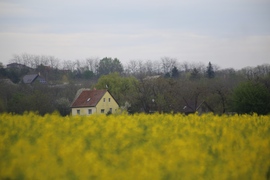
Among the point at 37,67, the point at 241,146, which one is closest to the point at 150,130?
the point at 241,146

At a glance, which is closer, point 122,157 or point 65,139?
point 122,157

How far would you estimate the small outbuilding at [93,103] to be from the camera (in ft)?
230

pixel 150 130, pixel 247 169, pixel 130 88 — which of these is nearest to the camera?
pixel 247 169

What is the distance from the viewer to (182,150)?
12.6 metres

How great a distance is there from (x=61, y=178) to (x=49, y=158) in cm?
138

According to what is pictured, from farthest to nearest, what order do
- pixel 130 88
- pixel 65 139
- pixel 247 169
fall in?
1. pixel 130 88
2. pixel 65 139
3. pixel 247 169

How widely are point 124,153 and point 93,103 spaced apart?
189 feet

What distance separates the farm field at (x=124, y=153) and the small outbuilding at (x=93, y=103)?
51392 millimetres

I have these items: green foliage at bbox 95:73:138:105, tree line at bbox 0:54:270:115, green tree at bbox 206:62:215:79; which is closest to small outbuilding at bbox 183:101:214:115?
tree line at bbox 0:54:270:115

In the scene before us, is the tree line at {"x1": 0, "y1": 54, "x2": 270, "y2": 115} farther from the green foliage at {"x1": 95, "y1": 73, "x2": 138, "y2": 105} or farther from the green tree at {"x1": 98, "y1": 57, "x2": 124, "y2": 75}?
the green tree at {"x1": 98, "y1": 57, "x2": 124, "y2": 75}

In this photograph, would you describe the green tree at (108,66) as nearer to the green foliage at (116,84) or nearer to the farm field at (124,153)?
the green foliage at (116,84)

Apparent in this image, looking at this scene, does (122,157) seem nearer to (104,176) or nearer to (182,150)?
(182,150)

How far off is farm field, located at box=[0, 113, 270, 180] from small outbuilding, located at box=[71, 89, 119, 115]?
5139 cm

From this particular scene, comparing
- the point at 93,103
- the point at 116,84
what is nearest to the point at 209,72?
the point at 116,84
